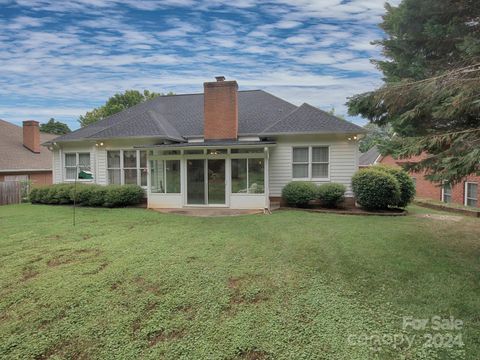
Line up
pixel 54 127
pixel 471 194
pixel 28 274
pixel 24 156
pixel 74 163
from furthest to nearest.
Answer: pixel 54 127 < pixel 24 156 < pixel 471 194 < pixel 74 163 < pixel 28 274

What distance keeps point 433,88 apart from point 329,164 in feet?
26.1

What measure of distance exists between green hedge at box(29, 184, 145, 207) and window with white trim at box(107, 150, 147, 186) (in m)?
0.70

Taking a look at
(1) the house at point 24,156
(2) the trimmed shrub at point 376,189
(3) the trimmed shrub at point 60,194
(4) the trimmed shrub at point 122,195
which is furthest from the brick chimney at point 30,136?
(2) the trimmed shrub at point 376,189

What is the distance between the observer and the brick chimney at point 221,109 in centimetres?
1384

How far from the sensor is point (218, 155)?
39.5ft

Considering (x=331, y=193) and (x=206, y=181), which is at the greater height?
(x=206, y=181)

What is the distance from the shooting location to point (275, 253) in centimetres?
613

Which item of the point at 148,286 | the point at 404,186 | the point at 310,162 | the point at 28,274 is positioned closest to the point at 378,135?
the point at 404,186

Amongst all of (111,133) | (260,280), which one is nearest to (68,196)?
(111,133)

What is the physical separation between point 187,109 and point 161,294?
1456cm

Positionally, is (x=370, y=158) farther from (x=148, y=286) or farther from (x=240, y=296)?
(x=148, y=286)

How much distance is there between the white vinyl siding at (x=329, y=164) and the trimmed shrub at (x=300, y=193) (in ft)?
2.48

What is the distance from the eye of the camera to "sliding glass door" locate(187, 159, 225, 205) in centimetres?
1219

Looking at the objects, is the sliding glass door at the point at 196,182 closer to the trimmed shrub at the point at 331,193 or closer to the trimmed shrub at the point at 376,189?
the trimmed shrub at the point at 331,193
